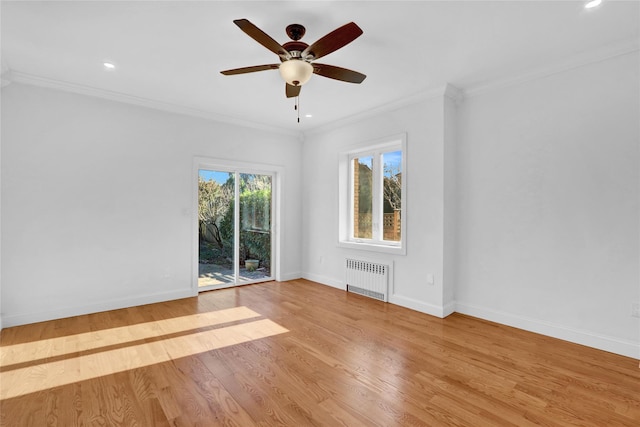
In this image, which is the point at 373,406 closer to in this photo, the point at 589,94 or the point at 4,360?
Result: the point at 4,360

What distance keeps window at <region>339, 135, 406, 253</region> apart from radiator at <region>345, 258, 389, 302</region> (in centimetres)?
26

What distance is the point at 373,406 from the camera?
2.06m

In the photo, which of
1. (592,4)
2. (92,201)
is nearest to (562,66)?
(592,4)

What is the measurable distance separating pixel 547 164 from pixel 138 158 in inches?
195

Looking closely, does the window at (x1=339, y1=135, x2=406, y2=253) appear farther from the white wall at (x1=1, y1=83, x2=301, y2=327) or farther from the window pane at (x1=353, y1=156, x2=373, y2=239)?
the white wall at (x1=1, y1=83, x2=301, y2=327)

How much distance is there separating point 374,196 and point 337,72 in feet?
8.10

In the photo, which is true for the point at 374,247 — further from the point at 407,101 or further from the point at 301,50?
the point at 301,50

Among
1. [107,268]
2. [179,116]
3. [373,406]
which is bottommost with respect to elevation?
[373,406]

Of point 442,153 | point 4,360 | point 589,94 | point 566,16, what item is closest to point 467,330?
point 442,153

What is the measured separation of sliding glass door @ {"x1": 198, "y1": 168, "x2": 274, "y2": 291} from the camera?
4934 millimetres

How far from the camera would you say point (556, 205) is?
3.17m

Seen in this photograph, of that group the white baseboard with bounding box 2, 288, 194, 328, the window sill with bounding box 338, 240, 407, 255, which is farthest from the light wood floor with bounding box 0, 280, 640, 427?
the window sill with bounding box 338, 240, 407, 255

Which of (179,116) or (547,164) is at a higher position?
(179,116)

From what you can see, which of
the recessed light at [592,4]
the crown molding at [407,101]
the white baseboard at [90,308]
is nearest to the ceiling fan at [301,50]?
the crown molding at [407,101]
